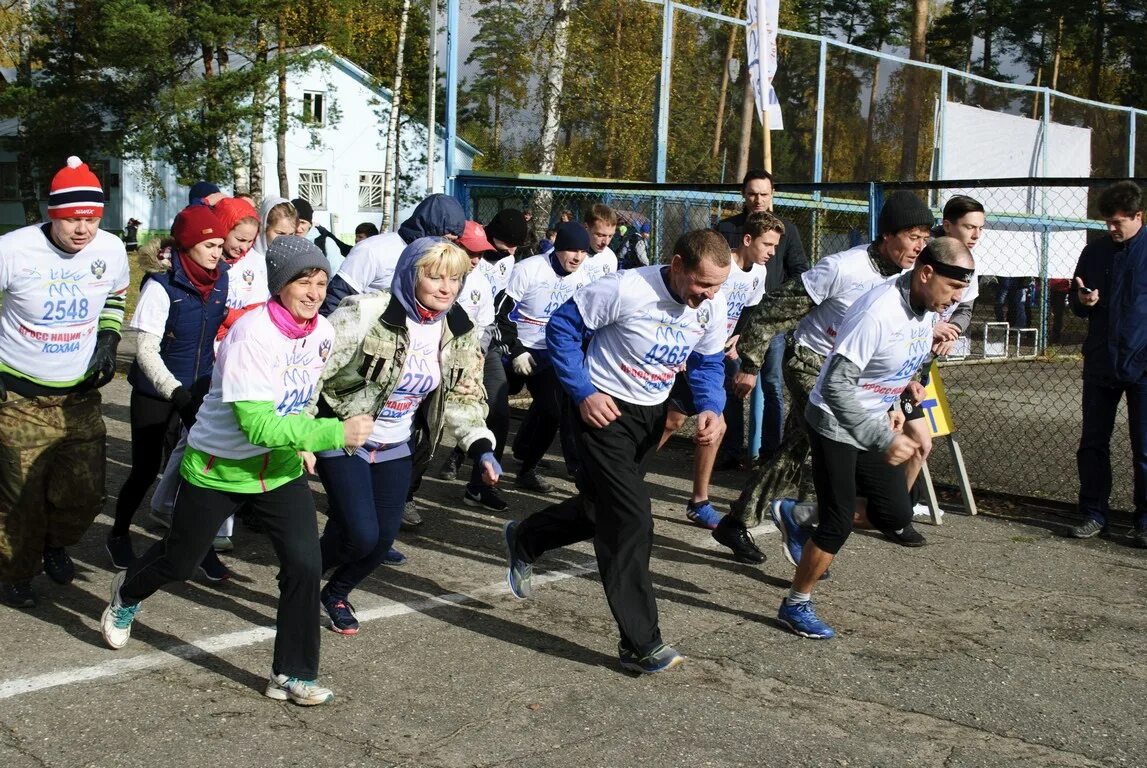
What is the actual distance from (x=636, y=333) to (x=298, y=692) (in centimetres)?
202

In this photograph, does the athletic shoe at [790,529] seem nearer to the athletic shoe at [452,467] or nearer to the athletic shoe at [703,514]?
the athletic shoe at [703,514]

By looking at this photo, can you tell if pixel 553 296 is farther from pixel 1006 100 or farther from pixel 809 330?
pixel 1006 100

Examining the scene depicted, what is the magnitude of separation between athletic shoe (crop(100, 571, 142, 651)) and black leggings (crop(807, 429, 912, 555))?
295 cm

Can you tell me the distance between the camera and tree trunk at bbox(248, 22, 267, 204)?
32969 mm

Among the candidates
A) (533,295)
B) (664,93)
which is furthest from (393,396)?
(664,93)

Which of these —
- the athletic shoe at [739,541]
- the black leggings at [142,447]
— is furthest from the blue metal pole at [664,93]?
the black leggings at [142,447]

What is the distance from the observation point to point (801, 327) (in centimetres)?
692

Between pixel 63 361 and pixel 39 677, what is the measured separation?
1.56 metres

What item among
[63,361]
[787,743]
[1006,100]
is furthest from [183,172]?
[787,743]

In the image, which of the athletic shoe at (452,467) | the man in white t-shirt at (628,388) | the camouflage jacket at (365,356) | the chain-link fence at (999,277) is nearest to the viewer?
the camouflage jacket at (365,356)

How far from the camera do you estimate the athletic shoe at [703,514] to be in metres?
7.71

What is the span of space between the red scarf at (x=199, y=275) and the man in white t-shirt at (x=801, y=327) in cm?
283

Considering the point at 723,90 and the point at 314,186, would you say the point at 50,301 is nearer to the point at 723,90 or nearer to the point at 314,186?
the point at 723,90

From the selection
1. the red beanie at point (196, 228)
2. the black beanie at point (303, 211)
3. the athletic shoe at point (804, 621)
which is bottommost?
the athletic shoe at point (804, 621)
